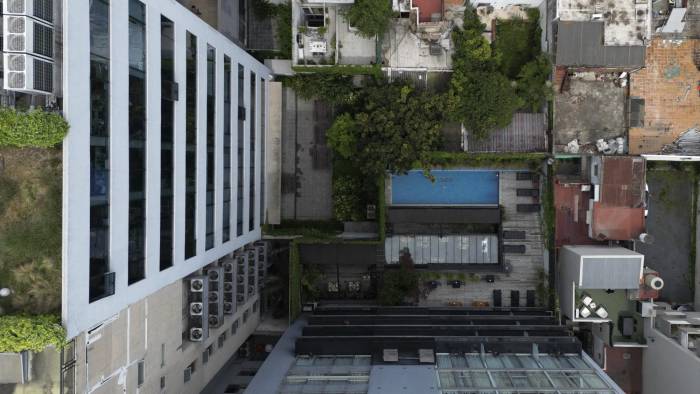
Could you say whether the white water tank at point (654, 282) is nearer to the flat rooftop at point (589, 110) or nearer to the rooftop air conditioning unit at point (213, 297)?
the flat rooftop at point (589, 110)

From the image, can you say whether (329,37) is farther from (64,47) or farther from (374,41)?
(64,47)

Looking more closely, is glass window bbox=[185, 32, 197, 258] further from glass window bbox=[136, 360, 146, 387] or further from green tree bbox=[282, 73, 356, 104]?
green tree bbox=[282, 73, 356, 104]

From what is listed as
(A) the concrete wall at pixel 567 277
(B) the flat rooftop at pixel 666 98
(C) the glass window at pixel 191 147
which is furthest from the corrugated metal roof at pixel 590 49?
(C) the glass window at pixel 191 147

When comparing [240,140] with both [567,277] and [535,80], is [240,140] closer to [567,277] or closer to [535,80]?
[535,80]

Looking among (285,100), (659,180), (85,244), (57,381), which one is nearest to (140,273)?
(85,244)

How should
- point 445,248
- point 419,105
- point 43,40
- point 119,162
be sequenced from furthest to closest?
point 445,248
point 419,105
point 119,162
point 43,40

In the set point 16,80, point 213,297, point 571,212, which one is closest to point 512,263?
point 571,212

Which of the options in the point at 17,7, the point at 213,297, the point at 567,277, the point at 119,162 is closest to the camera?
the point at 17,7
